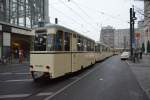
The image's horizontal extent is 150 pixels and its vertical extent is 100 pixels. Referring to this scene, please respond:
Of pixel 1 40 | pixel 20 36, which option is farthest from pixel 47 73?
pixel 20 36

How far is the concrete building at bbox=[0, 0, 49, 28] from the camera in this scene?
38188mm

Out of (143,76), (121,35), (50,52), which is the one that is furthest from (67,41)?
(121,35)

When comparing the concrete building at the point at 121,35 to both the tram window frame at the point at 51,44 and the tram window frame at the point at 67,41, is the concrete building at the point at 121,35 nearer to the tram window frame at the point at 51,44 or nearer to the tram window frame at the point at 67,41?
the tram window frame at the point at 67,41

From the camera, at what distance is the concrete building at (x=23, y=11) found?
38.2 m

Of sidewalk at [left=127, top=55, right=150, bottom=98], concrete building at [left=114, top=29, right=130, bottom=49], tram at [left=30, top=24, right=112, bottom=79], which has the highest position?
concrete building at [left=114, top=29, right=130, bottom=49]

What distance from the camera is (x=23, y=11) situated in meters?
43.5

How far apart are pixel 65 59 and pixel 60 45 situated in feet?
3.49

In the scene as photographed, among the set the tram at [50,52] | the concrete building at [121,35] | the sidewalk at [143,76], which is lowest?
the sidewalk at [143,76]

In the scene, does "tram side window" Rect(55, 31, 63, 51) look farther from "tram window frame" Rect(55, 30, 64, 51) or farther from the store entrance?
the store entrance

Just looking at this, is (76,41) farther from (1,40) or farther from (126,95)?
(1,40)

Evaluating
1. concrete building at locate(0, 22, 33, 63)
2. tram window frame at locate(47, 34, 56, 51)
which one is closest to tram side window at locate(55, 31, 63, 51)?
tram window frame at locate(47, 34, 56, 51)

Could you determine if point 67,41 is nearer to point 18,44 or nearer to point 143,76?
point 143,76

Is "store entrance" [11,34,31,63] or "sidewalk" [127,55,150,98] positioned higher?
"store entrance" [11,34,31,63]

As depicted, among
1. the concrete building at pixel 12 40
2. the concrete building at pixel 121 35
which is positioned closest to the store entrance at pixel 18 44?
the concrete building at pixel 12 40
